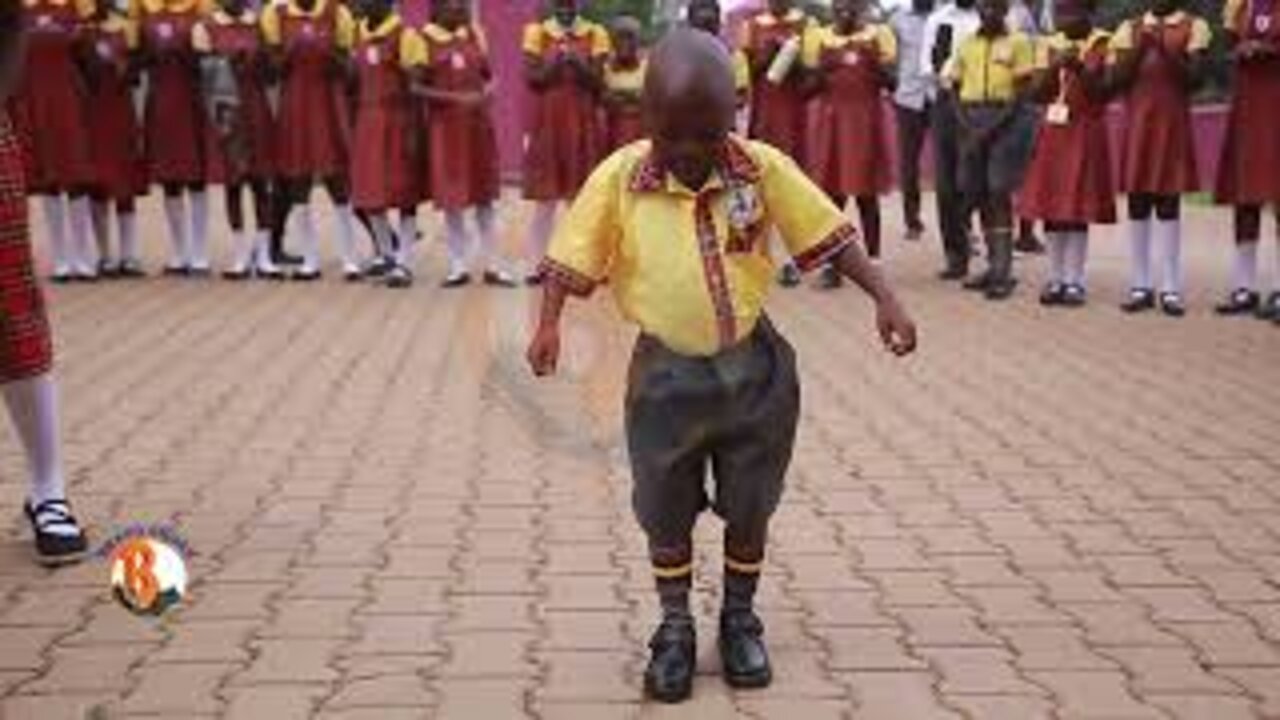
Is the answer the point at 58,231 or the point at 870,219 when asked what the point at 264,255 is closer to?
the point at 58,231

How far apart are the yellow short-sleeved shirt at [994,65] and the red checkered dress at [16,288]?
736cm

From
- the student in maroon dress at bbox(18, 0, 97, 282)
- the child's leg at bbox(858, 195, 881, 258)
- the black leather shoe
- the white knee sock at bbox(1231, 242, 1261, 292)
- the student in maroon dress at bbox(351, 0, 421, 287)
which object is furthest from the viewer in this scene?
the child's leg at bbox(858, 195, 881, 258)

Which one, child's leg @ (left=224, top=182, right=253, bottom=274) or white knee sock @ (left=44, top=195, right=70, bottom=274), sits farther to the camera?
child's leg @ (left=224, top=182, right=253, bottom=274)

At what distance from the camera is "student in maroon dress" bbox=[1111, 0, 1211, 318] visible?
1079 cm

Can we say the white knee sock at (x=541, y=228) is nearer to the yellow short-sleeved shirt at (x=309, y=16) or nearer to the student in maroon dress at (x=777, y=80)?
the student in maroon dress at (x=777, y=80)

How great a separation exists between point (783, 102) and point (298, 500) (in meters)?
6.56

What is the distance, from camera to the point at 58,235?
40.9 ft

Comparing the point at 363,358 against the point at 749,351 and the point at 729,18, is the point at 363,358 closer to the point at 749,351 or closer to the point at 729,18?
the point at 749,351

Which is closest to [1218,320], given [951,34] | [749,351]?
[951,34]

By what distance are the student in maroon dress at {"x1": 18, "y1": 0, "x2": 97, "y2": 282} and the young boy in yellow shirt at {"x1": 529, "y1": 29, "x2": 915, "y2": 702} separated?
812 cm

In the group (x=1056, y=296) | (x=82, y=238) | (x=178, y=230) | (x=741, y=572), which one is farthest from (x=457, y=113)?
(x=741, y=572)

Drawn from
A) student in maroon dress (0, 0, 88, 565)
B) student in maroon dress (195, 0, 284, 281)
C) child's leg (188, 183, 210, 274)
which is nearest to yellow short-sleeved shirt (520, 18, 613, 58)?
student in maroon dress (195, 0, 284, 281)

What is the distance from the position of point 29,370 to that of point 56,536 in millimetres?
477

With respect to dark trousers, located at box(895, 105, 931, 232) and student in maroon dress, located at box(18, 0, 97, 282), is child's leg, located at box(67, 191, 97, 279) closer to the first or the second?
student in maroon dress, located at box(18, 0, 97, 282)
